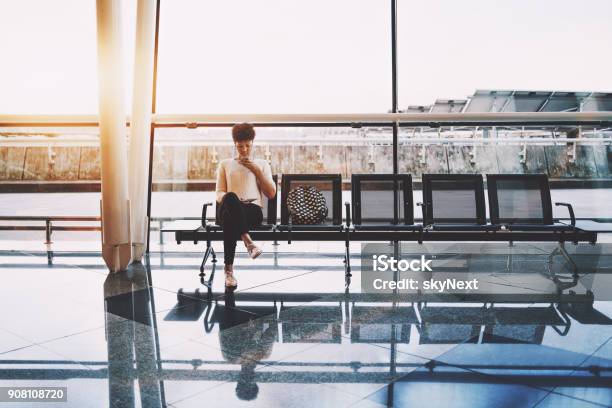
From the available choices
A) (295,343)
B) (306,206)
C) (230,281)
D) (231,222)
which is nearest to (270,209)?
(306,206)

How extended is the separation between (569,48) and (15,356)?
243 inches

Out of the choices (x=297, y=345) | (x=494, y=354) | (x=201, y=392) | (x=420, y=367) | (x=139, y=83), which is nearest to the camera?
(x=201, y=392)

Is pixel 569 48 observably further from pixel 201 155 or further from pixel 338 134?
pixel 201 155

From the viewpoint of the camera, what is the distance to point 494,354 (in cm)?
257

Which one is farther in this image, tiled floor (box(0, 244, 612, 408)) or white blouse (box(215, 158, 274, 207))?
white blouse (box(215, 158, 274, 207))

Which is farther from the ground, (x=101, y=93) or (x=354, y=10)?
(x=354, y=10)

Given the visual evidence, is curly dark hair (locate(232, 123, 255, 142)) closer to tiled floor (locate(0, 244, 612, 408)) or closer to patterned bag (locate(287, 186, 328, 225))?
patterned bag (locate(287, 186, 328, 225))

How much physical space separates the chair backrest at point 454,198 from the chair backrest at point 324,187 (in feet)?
2.62

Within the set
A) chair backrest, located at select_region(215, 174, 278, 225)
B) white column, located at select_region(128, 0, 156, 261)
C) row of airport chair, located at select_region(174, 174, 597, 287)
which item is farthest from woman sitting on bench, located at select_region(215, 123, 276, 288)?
white column, located at select_region(128, 0, 156, 261)

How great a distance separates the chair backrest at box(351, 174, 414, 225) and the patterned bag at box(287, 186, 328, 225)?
1.19 feet

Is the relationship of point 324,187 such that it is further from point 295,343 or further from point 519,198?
point 295,343

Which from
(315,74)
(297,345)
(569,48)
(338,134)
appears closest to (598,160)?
(569,48)

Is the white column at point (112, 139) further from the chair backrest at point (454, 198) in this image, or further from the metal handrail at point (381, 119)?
the chair backrest at point (454, 198)

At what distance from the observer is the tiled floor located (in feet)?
7.01
